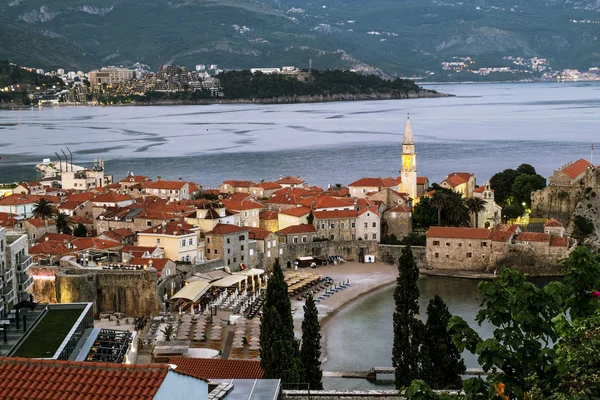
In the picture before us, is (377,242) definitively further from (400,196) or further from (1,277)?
(1,277)

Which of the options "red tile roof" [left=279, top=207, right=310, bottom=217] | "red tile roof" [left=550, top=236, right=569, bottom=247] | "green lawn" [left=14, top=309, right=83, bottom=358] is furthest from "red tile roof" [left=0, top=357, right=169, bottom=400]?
"red tile roof" [left=279, top=207, right=310, bottom=217]

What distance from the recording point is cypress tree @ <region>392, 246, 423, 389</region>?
17422 mm

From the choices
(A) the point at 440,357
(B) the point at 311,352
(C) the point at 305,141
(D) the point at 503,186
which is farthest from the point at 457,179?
(C) the point at 305,141

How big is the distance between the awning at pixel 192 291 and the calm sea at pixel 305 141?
3212 centimetres

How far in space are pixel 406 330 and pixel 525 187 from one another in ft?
76.3

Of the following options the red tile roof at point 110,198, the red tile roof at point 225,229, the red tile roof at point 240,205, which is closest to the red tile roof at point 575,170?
the red tile roof at point 240,205

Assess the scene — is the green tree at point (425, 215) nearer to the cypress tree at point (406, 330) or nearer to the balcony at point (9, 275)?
the cypress tree at point (406, 330)

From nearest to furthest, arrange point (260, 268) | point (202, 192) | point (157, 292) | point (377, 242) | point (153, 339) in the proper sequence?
point (153, 339) < point (157, 292) < point (260, 268) < point (377, 242) < point (202, 192)

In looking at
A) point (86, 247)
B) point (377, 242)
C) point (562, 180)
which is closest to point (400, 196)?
point (377, 242)

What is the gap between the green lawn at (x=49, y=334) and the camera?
1252 centimetres

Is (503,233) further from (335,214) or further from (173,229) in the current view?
(173,229)

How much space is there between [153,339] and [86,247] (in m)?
7.82

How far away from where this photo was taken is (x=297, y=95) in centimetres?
18825

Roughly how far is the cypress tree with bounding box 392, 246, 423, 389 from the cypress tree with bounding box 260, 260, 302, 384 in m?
1.93
